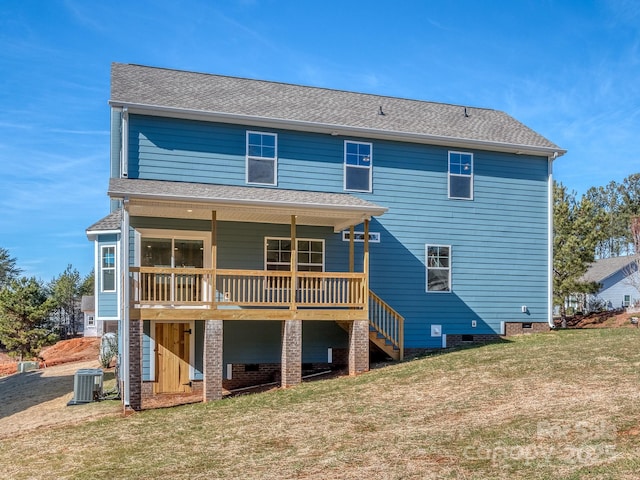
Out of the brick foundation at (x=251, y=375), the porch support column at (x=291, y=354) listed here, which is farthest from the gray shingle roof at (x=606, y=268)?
the porch support column at (x=291, y=354)

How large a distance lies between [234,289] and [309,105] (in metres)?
6.21

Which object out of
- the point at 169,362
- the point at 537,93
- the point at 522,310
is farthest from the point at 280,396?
the point at 537,93

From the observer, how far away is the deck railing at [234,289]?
13.5m

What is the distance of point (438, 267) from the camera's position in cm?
1784

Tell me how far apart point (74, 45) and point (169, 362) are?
9347mm

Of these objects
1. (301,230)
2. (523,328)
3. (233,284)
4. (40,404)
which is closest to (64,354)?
(40,404)

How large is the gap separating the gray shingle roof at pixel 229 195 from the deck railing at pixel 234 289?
1.62 metres

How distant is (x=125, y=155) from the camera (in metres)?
15.1

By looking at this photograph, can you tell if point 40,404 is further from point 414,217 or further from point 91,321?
point 91,321

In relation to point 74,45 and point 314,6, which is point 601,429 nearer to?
point 314,6

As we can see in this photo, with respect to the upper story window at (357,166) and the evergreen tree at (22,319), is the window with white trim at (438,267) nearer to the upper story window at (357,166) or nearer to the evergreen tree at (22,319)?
the upper story window at (357,166)

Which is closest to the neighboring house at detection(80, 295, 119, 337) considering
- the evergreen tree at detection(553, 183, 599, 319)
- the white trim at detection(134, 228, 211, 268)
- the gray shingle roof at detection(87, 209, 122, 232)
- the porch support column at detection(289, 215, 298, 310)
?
the gray shingle roof at detection(87, 209, 122, 232)

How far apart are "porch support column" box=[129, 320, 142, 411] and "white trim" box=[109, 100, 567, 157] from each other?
18.1 feet

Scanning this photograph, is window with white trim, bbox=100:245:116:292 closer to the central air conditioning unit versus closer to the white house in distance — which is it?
the central air conditioning unit
